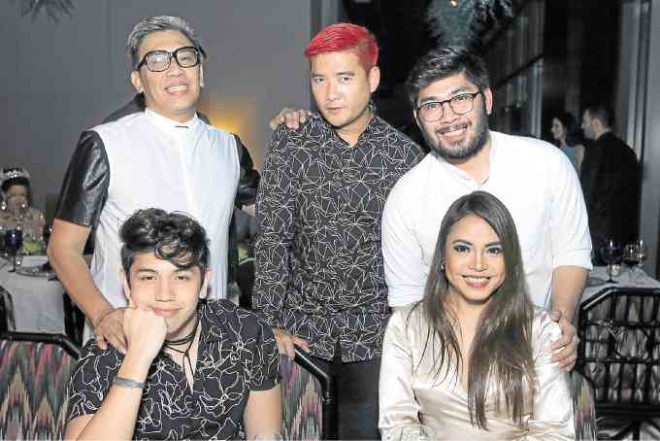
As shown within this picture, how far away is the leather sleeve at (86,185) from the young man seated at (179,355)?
30 cm

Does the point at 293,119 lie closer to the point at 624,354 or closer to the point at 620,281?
the point at 624,354

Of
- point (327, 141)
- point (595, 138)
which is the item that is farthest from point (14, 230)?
point (595, 138)

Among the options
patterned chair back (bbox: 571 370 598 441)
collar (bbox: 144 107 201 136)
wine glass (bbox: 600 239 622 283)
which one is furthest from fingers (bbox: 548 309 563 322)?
wine glass (bbox: 600 239 622 283)

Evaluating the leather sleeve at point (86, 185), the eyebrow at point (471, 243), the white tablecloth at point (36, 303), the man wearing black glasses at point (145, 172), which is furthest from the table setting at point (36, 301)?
the eyebrow at point (471, 243)

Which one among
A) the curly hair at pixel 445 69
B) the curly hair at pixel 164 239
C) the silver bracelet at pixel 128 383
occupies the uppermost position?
the curly hair at pixel 445 69

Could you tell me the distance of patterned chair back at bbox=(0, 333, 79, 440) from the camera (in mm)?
1947

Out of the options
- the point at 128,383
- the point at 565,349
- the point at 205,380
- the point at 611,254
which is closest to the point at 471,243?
the point at 565,349

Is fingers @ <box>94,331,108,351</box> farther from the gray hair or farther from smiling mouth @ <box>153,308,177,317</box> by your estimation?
the gray hair

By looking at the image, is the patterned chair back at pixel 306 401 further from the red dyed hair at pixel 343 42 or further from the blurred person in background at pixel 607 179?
the blurred person in background at pixel 607 179

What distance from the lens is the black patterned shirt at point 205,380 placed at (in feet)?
5.68

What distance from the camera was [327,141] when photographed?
2.24m

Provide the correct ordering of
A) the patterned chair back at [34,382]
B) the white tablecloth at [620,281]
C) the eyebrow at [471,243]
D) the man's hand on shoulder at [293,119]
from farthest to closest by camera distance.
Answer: the white tablecloth at [620,281] < the man's hand on shoulder at [293,119] < the patterned chair back at [34,382] < the eyebrow at [471,243]

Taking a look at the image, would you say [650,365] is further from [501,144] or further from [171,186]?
[171,186]

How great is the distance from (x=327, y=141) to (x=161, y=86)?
A: 463 millimetres
